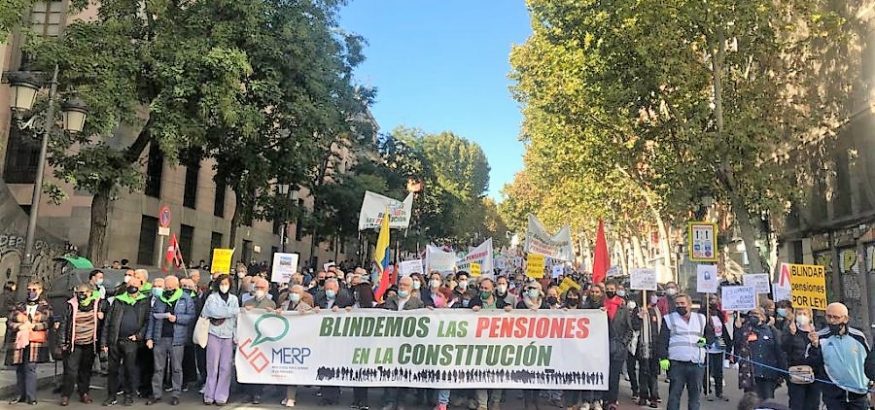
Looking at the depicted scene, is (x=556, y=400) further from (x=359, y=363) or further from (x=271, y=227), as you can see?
(x=271, y=227)

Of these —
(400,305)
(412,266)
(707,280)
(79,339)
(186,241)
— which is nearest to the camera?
(79,339)

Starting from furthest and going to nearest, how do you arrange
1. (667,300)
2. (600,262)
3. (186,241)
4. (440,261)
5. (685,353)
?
(186,241) < (440,261) < (667,300) < (600,262) < (685,353)

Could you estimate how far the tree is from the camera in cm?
1844

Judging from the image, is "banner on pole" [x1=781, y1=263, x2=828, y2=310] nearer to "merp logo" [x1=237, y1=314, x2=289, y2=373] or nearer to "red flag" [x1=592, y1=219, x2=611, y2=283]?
"red flag" [x1=592, y1=219, x2=611, y2=283]

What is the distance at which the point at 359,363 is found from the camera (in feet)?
31.0

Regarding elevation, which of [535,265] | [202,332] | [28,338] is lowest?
[28,338]

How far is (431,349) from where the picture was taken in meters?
9.40

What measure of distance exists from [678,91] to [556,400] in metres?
12.2

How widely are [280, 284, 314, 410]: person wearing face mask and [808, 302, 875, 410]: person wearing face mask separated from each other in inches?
228

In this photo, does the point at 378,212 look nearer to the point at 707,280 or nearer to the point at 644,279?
Result: the point at 644,279

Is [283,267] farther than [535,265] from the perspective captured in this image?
No

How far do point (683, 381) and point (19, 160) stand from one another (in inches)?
891

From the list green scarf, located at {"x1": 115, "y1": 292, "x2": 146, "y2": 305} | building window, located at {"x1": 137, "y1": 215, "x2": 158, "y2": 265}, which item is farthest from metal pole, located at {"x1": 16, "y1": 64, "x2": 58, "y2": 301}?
building window, located at {"x1": 137, "y1": 215, "x2": 158, "y2": 265}

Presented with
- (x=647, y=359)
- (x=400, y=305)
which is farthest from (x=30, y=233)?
(x=647, y=359)
